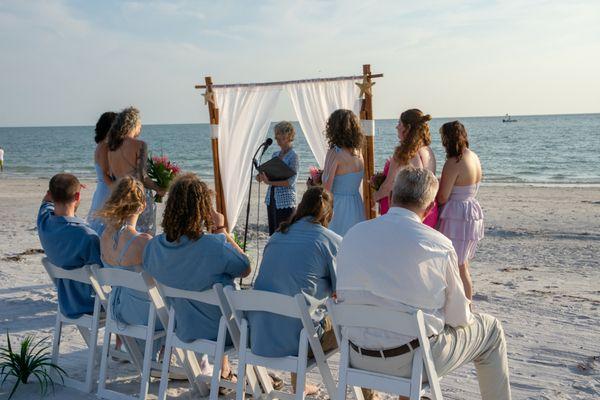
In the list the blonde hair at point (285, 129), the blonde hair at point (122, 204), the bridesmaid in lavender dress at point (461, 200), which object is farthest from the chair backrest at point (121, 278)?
the blonde hair at point (285, 129)

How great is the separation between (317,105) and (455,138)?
183 centimetres

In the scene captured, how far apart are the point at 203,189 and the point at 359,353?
116cm

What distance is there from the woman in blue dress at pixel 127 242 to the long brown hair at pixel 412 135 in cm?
187

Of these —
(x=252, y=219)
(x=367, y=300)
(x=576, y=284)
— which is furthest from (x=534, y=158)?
(x=367, y=300)

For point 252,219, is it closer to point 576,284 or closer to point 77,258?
point 576,284

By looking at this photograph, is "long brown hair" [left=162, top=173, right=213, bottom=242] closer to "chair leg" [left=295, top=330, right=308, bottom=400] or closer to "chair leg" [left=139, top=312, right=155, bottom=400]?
"chair leg" [left=139, top=312, right=155, bottom=400]

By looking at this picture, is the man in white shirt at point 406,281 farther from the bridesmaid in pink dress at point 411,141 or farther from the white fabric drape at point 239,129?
the white fabric drape at point 239,129

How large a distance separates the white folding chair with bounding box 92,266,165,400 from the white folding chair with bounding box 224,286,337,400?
1.93 ft

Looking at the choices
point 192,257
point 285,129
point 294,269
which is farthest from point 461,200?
point 192,257

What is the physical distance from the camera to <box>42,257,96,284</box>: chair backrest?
3.96 m

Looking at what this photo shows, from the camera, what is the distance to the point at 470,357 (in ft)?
10.5

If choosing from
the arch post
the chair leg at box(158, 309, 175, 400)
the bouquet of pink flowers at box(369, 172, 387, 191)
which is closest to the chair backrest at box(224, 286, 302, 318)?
the chair leg at box(158, 309, 175, 400)

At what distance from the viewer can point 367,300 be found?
9.80ft

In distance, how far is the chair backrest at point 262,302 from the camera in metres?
3.10
